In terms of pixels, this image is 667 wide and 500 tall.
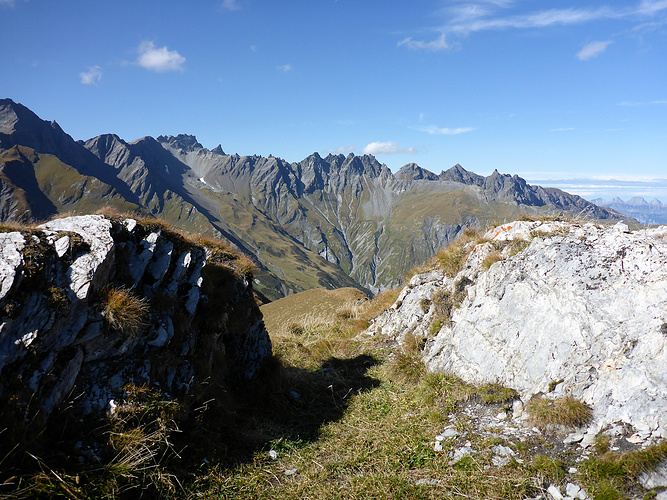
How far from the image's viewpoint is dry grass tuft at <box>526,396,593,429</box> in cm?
696

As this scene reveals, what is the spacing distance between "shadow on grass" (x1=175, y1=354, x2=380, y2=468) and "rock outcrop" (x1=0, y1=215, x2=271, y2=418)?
849mm

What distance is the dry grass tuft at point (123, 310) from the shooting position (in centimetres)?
672

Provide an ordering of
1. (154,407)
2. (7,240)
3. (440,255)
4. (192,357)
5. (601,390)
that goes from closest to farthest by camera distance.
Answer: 1. (7,240)
2. (154,407)
3. (601,390)
4. (192,357)
5. (440,255)

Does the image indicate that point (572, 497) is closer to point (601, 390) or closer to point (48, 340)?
point (601, 390)

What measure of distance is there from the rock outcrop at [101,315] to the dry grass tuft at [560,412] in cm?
748

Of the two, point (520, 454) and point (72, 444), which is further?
point (520, 454)

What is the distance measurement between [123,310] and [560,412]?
9059 millimetres

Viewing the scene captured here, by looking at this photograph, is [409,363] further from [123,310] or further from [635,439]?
[123,310]

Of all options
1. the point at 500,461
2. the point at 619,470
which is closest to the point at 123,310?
the point at 500,461

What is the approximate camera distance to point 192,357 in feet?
28.1

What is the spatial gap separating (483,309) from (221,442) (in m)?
7.98

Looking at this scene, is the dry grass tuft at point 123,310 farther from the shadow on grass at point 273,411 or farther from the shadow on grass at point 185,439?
the shadow on grass at point 273,411

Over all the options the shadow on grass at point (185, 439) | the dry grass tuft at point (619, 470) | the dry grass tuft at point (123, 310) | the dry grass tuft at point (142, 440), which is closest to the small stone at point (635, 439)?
the dry grass tuft at point (619, 470)

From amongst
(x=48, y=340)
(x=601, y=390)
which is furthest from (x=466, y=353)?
(x=48, y=340)
